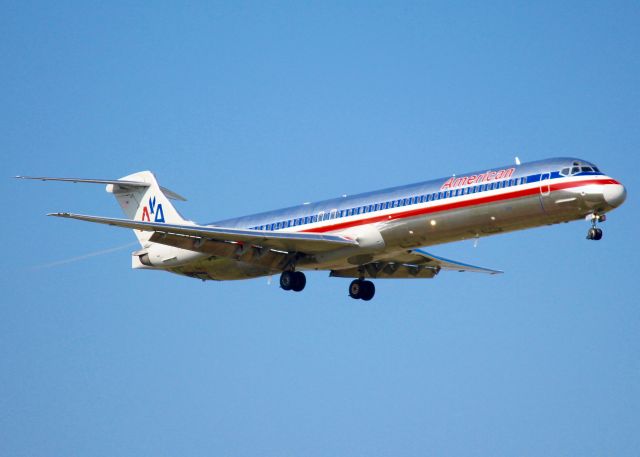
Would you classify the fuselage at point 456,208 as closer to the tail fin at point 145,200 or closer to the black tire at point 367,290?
the black tire at point 367,290

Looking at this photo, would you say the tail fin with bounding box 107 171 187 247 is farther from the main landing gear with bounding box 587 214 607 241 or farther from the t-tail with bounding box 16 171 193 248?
the main landing gear with bounding box 587 214 607 241

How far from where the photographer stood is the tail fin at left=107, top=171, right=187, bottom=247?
164 ft

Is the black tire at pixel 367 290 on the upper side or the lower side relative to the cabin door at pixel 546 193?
lower

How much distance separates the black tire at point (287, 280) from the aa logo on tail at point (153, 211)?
24.8 ft

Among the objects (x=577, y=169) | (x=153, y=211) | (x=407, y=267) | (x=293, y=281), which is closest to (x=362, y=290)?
(x=407, y=267)

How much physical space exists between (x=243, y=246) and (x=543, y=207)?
37.7 feet

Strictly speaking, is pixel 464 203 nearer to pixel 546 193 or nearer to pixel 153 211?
pixel 546 193

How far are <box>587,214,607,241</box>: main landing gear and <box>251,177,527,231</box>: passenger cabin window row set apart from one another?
2.62 m

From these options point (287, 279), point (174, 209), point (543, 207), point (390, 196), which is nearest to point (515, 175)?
point (543, 207)

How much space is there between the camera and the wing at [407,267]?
155ft

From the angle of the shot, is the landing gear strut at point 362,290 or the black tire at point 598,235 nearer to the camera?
the black tire at point 598,235

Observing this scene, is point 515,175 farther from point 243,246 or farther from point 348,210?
point 243,246

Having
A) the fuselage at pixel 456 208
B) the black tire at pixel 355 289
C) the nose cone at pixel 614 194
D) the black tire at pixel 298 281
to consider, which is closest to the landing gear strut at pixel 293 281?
the black tire at pixel 298 281

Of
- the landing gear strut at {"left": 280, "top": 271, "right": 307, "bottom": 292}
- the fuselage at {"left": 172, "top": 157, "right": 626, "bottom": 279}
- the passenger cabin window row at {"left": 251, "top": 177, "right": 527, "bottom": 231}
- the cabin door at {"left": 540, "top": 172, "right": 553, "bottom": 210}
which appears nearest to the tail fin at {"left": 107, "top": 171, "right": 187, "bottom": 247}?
the passenger cabin window row at {"left": 251, "top": 177, "right": 527, "bottom": 231}
